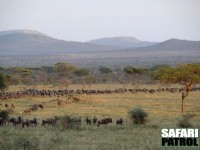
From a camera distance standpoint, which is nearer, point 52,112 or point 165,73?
point 52,112

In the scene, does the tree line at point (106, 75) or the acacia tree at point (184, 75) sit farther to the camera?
the tree line at point (106, 75)

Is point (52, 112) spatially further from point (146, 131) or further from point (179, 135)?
point (179, 135)

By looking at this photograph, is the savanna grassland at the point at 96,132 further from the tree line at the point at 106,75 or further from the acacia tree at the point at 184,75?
the tree line at the point at 106,75

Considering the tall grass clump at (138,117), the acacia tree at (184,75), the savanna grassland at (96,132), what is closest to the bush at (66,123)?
the savanna grassland at (96,132)

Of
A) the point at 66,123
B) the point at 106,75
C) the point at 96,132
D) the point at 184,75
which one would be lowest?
the point at 106,75

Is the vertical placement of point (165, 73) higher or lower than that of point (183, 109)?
higher

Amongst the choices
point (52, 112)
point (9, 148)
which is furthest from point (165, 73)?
point (9, 148)

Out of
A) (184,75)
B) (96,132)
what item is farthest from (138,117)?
(184,75)

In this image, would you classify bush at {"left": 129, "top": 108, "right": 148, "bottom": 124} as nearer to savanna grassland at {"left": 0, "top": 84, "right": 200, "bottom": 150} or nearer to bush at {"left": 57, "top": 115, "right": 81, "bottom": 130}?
savanna grassland at {"left": 0, "top": 84, "right": 200, "bottom": 150}

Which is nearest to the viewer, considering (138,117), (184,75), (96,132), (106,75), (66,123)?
(96,132)

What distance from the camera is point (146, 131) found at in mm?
20172

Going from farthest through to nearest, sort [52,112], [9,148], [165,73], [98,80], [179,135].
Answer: [98,80] → [165,73] → [52,112] → [179,135] → [9,148]

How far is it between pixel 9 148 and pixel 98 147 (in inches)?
123

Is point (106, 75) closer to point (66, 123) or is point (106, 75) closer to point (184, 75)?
point (184, 75)
